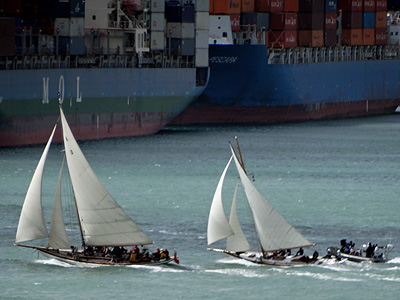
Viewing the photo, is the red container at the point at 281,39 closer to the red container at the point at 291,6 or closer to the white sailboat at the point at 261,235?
the red container at the point at 291,6

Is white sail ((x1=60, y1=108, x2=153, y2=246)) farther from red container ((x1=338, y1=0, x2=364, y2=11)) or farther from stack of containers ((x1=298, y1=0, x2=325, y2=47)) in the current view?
red container ((x1=338, y1=0, x2=364, y2=11))

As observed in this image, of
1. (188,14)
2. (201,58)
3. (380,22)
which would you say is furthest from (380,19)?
(188,14)

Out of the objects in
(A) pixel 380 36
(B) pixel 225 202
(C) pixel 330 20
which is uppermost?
(C) pixel 330 20

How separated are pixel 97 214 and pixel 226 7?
2362 inches

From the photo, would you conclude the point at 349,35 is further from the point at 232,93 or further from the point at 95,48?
the point at 95,48

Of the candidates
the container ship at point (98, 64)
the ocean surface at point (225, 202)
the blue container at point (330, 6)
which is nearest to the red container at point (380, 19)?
the blue container at point (330, 6)

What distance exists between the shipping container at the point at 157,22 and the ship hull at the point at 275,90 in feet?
31.6

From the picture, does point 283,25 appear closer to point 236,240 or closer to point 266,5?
point 266,5

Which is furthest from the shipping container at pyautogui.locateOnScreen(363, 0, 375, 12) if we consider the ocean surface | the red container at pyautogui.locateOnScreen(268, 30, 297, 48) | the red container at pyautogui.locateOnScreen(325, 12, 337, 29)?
the ocean surface

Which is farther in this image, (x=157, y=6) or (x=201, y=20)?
(x=201, y=20)

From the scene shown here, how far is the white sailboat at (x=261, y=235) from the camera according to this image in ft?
146

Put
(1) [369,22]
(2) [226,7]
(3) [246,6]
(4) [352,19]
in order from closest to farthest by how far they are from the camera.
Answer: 1. (2) [226,7]
2. (3) [246,6]
3. (4) [352,19]
4. (1) [369,22]

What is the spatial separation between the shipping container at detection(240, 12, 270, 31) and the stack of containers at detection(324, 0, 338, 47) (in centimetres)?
724

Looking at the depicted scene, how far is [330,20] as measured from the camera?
112m
